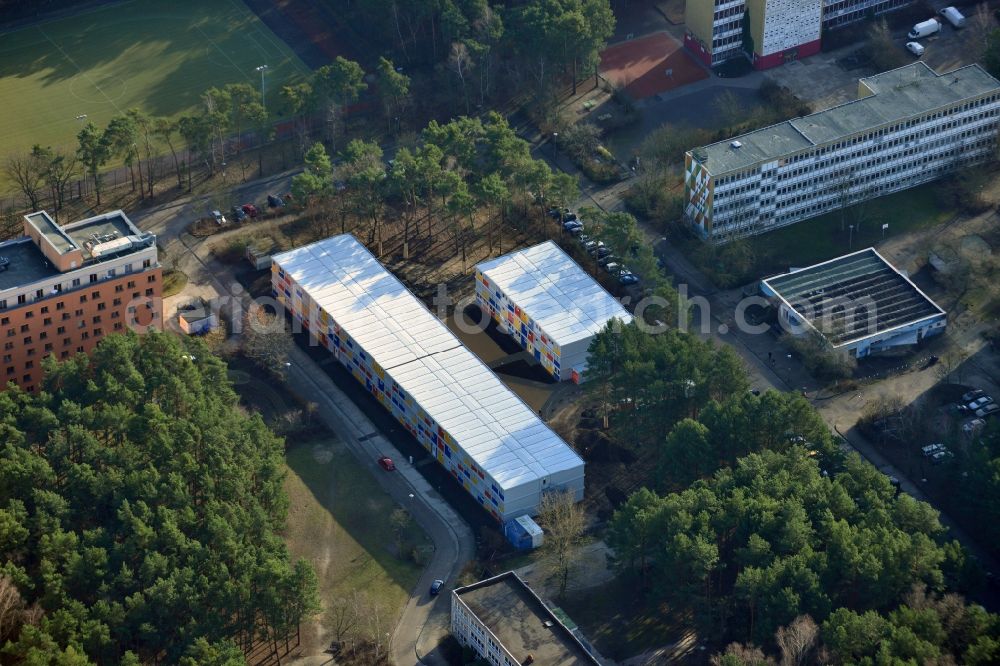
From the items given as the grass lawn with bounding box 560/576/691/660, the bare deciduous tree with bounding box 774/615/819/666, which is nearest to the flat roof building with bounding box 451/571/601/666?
the grass lawn with bounding box 560/576/691/660

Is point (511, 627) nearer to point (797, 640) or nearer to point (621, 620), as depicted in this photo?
point (621, 620)

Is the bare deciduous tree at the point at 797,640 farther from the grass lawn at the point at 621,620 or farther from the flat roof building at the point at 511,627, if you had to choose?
the flat roof building at the point at 511,627

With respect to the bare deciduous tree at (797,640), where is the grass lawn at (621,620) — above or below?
below

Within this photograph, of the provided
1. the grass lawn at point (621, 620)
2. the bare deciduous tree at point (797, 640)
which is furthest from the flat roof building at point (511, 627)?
the bare deciduous tree at point (797, 640)

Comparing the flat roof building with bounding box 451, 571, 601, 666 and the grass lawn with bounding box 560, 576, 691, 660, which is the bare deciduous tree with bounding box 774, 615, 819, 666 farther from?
the flat roof building with bounding box 451, 571, 601, 666

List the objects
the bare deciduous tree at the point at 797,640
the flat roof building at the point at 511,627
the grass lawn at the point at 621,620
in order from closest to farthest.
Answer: the bare deciduous tree at the point at 797,640 < the flat roof building at the point at 511,627 < the grass lawn at the point at 621,620
